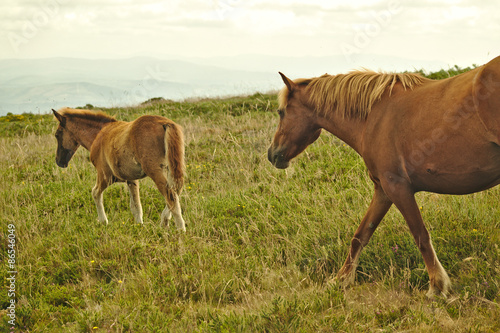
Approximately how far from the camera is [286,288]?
14.6ft

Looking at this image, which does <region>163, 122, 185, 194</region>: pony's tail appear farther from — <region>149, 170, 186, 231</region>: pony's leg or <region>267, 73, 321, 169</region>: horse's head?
<region>267, 73, 321, 169</region>: horse's head

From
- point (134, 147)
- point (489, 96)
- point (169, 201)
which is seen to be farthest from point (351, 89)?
point (134, 147)

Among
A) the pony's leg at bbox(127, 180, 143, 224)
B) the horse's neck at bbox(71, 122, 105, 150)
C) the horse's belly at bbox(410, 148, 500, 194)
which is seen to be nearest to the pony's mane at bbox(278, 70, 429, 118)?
the horse's belly at bbox(410, 148, 500, 194)

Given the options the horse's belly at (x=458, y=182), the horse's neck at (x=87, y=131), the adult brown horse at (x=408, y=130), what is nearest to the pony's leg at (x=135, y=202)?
the horse's neck at (x=87, y=131)

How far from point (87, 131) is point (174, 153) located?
2565 millimetres

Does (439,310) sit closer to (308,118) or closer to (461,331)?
(461,331)

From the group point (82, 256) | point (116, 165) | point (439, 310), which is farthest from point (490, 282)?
point (116, 165)

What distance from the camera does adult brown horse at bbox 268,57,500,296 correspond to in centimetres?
336

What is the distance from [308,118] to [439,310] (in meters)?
2.36

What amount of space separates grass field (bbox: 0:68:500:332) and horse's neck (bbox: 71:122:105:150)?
0.99 meters

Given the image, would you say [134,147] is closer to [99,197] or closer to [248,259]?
[99,197]

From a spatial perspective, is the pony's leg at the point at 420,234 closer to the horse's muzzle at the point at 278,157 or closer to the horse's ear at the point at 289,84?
the horse's muzzle at the point at 278,157

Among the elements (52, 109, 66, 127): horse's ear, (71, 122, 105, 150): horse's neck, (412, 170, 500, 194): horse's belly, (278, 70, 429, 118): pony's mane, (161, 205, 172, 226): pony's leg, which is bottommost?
(161, 205, 172, 226): pony's leg

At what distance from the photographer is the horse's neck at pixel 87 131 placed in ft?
27.0
